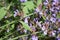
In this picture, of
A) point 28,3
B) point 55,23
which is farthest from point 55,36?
point 28,3

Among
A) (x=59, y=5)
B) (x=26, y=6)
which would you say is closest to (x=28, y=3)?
(x=26, y=6)

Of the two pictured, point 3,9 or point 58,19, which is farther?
point 58,19

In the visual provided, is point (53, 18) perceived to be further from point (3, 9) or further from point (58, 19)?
point (3, 9)

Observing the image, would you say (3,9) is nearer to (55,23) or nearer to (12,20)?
(12,20)

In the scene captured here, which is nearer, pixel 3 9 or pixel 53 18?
pixel 3 9

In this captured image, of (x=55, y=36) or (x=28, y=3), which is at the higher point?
(x=28, y=3)

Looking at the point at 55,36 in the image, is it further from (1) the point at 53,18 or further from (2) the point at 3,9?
(2) the point at 3,9

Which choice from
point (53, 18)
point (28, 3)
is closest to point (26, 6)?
point (28, 3)
